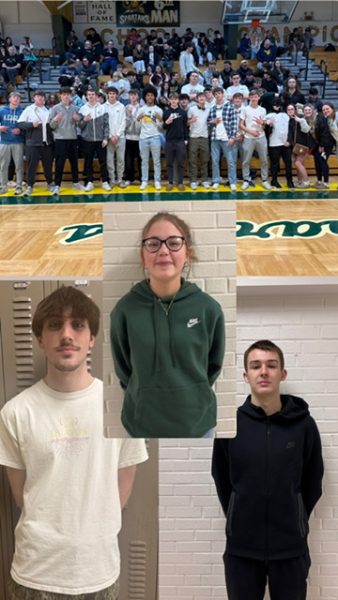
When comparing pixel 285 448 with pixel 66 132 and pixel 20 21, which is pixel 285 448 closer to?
pixel 66 132

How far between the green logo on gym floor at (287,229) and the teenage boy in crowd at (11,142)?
3625 mm

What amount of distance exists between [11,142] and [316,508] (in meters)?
7.05

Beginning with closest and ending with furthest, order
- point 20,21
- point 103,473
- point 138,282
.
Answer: point 138,282 → point 103,473 → point 20,21

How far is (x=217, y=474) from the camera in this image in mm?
1785

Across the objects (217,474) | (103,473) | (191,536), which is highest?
(103,473)

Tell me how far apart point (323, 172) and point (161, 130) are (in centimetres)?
222

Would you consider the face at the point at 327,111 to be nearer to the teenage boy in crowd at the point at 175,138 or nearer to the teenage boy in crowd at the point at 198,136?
the teenage boy in crowd at the point at 198,136

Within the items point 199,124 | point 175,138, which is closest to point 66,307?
point 175,138

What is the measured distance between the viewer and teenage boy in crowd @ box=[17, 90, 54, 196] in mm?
8023

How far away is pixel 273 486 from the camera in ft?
5.54

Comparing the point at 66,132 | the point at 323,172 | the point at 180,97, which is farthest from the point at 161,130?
the point at 323,172

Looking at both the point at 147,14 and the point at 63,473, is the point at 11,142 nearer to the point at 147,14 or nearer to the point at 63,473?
the point at 147,14

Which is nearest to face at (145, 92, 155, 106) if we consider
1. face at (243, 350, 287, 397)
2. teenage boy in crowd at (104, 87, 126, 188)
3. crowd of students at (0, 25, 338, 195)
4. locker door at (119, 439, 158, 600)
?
crowd of students at (0, 25, 338, 195)

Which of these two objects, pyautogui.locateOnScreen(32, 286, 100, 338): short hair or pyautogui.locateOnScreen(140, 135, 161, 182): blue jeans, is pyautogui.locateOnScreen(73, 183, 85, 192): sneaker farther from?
pyautogui.locateOnScreen(32, 286, 100, 338): short hair
